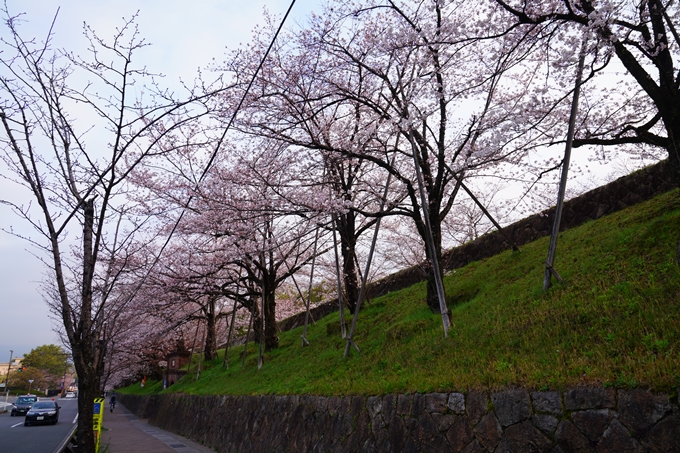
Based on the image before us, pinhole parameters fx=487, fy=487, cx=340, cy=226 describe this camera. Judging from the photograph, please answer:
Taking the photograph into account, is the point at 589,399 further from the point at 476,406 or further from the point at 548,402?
the point at 476,406

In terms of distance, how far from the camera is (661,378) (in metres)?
4.08

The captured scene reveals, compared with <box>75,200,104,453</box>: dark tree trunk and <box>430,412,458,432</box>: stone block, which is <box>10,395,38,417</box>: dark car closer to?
<box>75,200,104,453</box>: dark tree trunk

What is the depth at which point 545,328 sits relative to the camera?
6.48 metres

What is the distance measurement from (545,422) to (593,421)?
1.57 ft

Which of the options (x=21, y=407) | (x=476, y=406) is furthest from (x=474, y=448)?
(x=21, y=407)

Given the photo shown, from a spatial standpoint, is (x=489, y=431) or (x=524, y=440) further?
(x=489, y=431)

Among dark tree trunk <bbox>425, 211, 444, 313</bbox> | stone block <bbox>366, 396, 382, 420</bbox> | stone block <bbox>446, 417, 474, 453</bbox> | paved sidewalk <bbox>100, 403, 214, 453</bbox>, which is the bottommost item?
paved sidewalk <bbox>100, 403, 214, 453</bbox>

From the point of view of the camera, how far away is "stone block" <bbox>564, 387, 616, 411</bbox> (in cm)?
433

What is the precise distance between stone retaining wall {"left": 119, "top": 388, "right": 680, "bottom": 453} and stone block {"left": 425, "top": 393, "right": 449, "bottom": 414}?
0.5 inches

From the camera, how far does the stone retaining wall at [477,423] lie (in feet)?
13.4

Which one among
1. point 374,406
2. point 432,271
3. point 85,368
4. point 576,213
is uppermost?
point 576,213

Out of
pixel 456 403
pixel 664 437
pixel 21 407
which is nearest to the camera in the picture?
pixel 664 437

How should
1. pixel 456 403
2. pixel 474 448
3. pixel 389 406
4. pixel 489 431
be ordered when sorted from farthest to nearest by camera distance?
pixel 389 406 → pixel 456 403 → pixel 474 448 → pixel 489 431

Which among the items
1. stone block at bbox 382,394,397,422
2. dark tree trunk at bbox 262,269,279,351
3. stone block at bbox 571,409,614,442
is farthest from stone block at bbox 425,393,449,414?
dark tree trunk at bbox 262,269,279,351
